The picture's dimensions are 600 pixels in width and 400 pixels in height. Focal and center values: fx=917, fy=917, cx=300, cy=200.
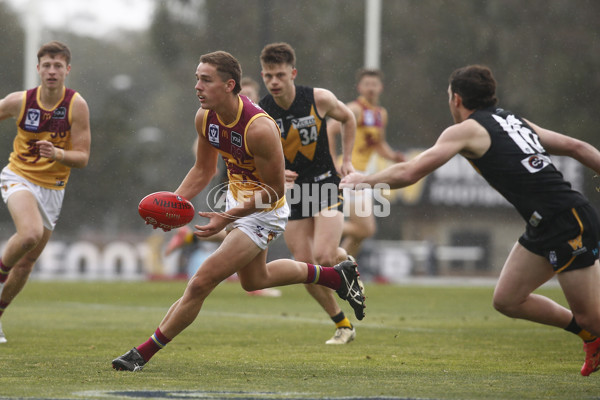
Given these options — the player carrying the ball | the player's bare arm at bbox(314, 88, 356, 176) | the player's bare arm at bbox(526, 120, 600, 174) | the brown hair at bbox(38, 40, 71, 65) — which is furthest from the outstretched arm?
the brown hair at bbox(38, 40, 71, 65)

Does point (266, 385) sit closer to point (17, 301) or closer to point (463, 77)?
point (463, 77)

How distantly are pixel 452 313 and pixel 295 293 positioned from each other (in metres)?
4.18

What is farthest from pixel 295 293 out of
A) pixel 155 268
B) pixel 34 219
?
pixel 34 219

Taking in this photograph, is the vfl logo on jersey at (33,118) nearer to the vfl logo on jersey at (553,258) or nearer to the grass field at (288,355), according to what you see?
the grass field at (288,355)

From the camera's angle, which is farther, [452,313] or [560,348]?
[452,313]

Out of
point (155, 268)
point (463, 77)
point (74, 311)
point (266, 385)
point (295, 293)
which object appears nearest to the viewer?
point (266, 385)

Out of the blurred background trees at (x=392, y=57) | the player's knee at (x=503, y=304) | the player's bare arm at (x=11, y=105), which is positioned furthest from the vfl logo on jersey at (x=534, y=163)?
the blurred background trees at (x=392, y=57)

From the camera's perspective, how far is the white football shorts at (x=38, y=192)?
7.73 meters

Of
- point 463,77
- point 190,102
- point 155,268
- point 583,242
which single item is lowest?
point 155,268

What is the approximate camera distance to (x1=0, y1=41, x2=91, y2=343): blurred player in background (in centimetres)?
773

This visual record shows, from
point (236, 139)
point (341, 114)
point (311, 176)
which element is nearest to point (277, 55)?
point (341, 114)

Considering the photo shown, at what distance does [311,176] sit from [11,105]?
2.63 meters

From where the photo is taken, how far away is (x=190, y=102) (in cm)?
3703

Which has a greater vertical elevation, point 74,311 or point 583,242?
point 583,242
